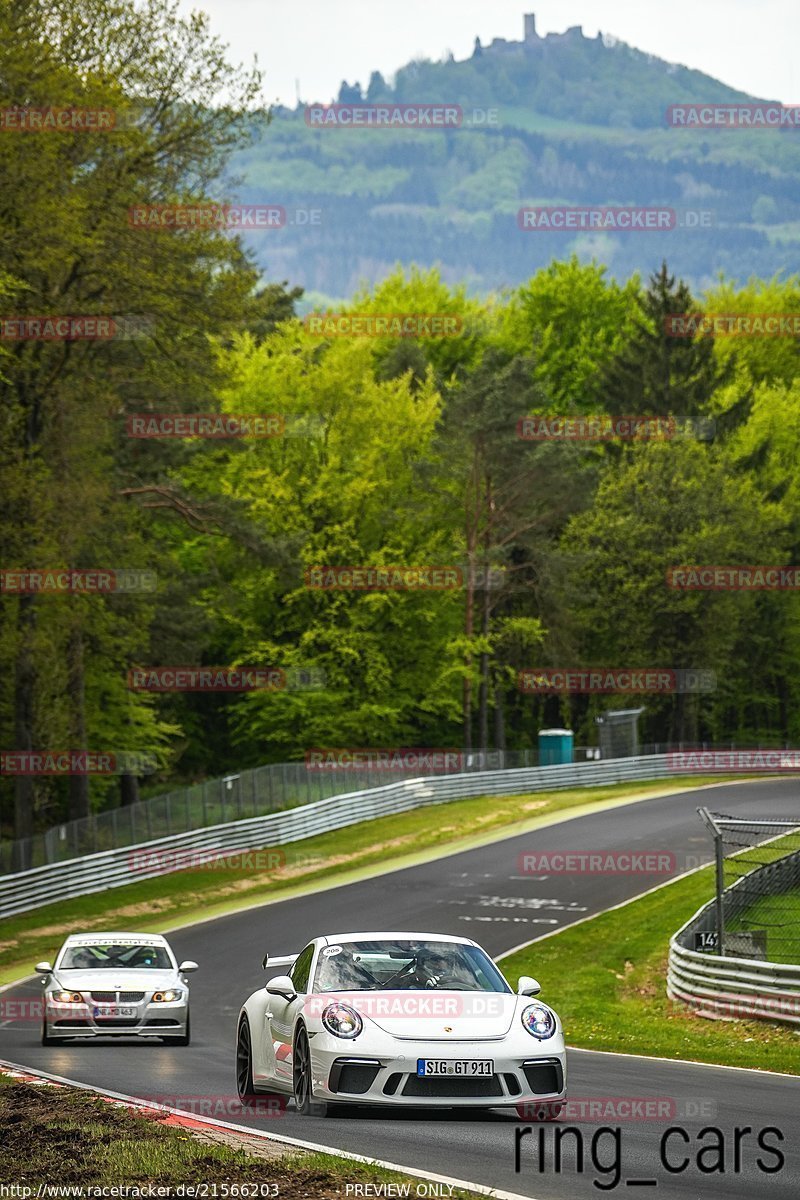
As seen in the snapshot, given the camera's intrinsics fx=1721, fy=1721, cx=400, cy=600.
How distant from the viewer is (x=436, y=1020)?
36.9ft

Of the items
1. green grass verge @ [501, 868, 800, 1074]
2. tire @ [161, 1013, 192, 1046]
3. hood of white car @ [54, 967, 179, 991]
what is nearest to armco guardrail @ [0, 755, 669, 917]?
green grass verge @ [501, 868, 800, 1074]

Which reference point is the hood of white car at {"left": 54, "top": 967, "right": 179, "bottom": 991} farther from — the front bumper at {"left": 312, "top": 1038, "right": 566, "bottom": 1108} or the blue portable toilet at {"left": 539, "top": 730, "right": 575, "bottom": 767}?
the blue portable toilet at {"left": 539, "top": 730, "right": 575, "bottom": 767}

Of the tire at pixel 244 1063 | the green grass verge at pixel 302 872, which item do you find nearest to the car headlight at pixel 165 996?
the tire at pixel 244 1063

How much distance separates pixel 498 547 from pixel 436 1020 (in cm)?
5298

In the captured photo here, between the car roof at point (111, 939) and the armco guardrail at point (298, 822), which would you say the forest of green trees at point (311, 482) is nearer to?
the armco guardrail at point (298, 822)

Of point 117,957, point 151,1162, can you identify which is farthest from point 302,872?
point 151,1162

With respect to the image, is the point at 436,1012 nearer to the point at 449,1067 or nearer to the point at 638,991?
the point at 449,1067

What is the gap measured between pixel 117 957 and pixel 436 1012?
36.6 feet

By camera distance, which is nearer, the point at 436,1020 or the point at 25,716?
the point at 436,1020

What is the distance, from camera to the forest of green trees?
38.7 m

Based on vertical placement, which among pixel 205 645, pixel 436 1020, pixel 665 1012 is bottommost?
pixel 665 1012

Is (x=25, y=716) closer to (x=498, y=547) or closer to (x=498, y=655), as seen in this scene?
(x=498, y=547)

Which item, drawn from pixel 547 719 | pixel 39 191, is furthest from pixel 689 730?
pixel 39 191

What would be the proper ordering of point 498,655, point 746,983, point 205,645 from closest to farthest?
point 746,983, point 205,645, point 498,655
